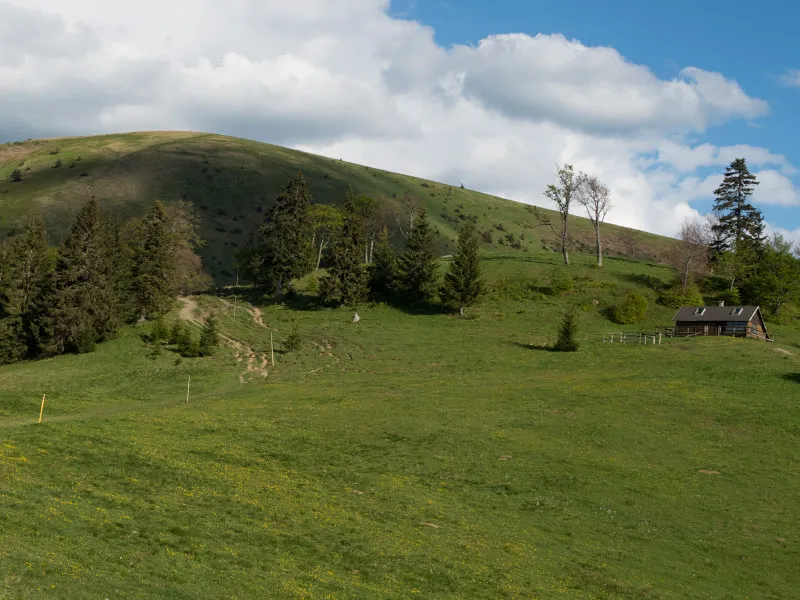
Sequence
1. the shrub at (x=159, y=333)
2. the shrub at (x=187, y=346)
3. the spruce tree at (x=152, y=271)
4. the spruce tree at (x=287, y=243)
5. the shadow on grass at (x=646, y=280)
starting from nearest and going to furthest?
the shrub at (x=187, y=346), the shrub at (x=159, y=333), the spruce tree at (x=152, y=271), the spruce tree at (x=287, y=243), the shadow on grass at (x=646, y=280)

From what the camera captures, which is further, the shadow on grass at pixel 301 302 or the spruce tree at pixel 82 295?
the shadow on grass at pixel 301 302

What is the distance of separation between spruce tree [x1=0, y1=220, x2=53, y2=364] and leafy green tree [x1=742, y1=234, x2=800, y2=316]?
92835 mm

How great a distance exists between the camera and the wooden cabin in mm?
77562

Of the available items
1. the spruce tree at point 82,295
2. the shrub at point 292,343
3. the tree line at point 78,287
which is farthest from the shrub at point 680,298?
the spruce tree at point 82,295

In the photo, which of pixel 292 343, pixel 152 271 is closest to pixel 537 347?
pixel 292 343

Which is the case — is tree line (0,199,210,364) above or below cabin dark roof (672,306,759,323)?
below

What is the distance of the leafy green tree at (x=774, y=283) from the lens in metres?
89.8

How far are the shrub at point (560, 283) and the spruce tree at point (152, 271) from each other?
54485mm

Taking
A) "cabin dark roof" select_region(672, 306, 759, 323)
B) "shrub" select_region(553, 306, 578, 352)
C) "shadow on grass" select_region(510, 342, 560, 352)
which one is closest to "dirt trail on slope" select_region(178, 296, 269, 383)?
"shadow on grass" select_region(510, 342, 560, 352)

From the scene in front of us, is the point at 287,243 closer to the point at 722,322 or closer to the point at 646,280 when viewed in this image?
the point at 646,280

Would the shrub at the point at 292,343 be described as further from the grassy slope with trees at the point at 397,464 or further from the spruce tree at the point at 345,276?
the spruce tree at the point at 345,276

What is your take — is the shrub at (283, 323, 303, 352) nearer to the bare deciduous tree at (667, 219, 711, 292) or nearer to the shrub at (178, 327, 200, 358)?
the shrub at (178, 327, 200, 358)

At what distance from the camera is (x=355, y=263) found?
91.5 m

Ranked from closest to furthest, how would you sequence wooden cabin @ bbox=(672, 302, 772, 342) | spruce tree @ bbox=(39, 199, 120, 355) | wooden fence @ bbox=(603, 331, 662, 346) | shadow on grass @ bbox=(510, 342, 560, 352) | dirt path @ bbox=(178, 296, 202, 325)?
spruce tree @ bbox=(39, 199, 120, 355) → shadow on grass @ bbox=(510, 342, 560, 352) → wooden fence @ bbox=(603, 331, 662, 346) → wooden cabin @ bbox=(672, 302, 772, 342) → dirt path @ bbox=(178, 296, 202, 325)
